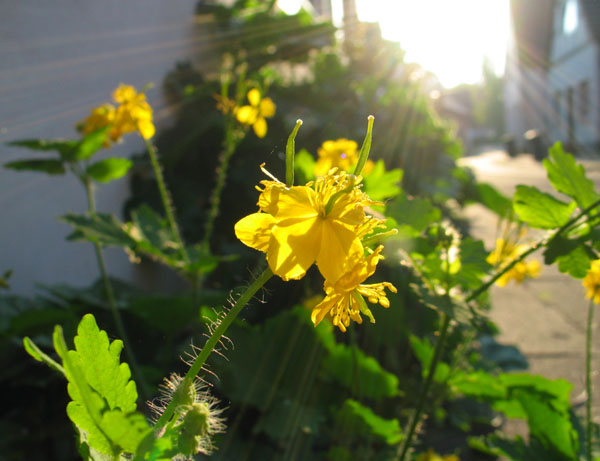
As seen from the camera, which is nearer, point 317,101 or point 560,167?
point 560,167

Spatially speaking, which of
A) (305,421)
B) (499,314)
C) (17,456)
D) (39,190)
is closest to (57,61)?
(39,190)

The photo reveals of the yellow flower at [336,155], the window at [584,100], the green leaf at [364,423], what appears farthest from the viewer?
the window at [584,100]

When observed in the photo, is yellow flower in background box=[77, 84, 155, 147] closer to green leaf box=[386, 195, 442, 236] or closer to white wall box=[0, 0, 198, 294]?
white wall box=[0, 0, 198, 294]

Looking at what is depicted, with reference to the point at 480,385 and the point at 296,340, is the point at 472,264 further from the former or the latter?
the point at 296,340

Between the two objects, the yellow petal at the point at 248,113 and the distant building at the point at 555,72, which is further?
the distant building at the point at 555,72

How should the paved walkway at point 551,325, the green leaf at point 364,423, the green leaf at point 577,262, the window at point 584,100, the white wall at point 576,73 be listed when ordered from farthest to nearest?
the window at point 584,100 → the white wall at point 576,73 → the paved walkway at point 551,325 → the green leaf at point 364,423 → the green leaf at point 577,262

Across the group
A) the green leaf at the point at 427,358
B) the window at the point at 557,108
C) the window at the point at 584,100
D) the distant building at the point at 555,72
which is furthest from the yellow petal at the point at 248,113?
the window at the point at 557,108

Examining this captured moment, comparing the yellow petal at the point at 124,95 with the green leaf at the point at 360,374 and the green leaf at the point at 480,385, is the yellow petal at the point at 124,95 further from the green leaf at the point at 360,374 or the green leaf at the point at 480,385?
the green leaf at the point at 480,385

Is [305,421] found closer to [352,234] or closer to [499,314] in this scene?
[352,234]

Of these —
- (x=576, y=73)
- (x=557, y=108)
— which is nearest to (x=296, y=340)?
(x=576, y=73)
